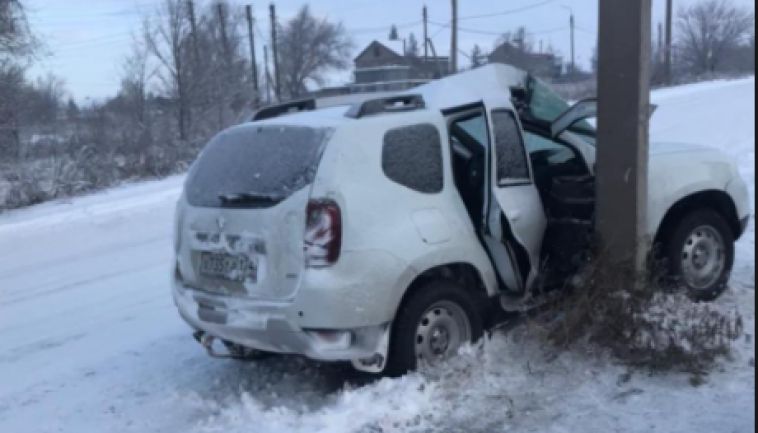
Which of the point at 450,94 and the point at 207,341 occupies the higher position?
the point at 450,94

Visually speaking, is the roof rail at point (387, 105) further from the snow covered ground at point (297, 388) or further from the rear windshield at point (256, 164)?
the snow covered ground at point (297, 388)

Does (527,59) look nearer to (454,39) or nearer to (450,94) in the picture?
(454,39)

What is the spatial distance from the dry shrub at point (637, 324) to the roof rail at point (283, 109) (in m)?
2.29

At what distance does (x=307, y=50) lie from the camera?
63781mm

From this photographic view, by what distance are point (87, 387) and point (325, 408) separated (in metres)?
1.95

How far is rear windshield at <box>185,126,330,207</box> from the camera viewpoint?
4.66m

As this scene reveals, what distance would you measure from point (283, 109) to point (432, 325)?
1.99 m

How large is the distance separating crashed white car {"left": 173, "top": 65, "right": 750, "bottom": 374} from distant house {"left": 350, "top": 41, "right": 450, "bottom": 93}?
21.2 meters

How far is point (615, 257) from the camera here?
5453 millimetres

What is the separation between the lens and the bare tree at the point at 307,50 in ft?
204

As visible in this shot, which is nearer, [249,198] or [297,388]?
[249,198]

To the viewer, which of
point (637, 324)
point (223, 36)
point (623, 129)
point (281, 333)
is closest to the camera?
point (281, 333)

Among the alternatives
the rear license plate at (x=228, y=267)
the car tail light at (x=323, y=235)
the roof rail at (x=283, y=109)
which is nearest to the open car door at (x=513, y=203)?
the car tail light at (x=323, y=235)

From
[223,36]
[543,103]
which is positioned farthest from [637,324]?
[223,36]
